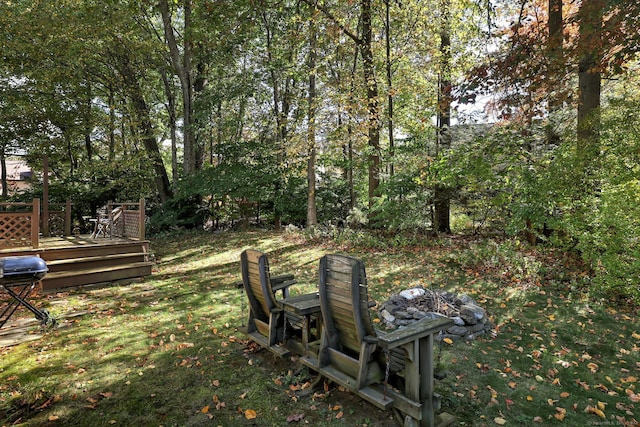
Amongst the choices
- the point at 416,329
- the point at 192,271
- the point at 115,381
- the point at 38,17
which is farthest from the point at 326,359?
the point at 38,17

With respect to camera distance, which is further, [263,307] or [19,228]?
[19,228]

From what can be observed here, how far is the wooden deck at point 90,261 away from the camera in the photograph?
6.81 meters

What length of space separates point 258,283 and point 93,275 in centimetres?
552

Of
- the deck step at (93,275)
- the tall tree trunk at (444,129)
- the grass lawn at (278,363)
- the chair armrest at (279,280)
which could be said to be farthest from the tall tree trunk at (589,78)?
the deck step at (93,275)

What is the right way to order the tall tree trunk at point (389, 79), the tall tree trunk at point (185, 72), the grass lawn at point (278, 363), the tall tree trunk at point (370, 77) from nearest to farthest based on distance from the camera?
the grass lawn at point (278, 363) < the tall tree trunk at point (389, 79) < the tall tree trunk at point (370, 77) < the tall tree trunk at point (185, 72)

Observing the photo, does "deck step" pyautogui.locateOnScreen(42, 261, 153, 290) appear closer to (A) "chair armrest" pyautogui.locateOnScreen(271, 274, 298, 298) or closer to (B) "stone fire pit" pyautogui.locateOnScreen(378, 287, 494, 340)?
(A) "chair armrest" pyautogui.locateOnScreen(271, 274, 298, 298)

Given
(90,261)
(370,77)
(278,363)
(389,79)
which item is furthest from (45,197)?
(389,79)

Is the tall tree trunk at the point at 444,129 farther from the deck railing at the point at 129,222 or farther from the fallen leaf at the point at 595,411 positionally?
the deck railing at the point at 129,222

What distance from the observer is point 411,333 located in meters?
2.53

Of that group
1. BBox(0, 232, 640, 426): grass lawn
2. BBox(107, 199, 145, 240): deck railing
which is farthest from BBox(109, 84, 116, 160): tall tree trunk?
BBox(0, 232, 640, 426): grass lawn

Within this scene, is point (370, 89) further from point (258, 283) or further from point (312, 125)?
point (258, 283)

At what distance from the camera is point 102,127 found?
17.6m

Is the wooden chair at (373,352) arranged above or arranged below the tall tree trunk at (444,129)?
below

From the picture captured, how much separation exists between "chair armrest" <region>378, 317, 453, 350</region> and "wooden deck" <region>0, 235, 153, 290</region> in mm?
7003
